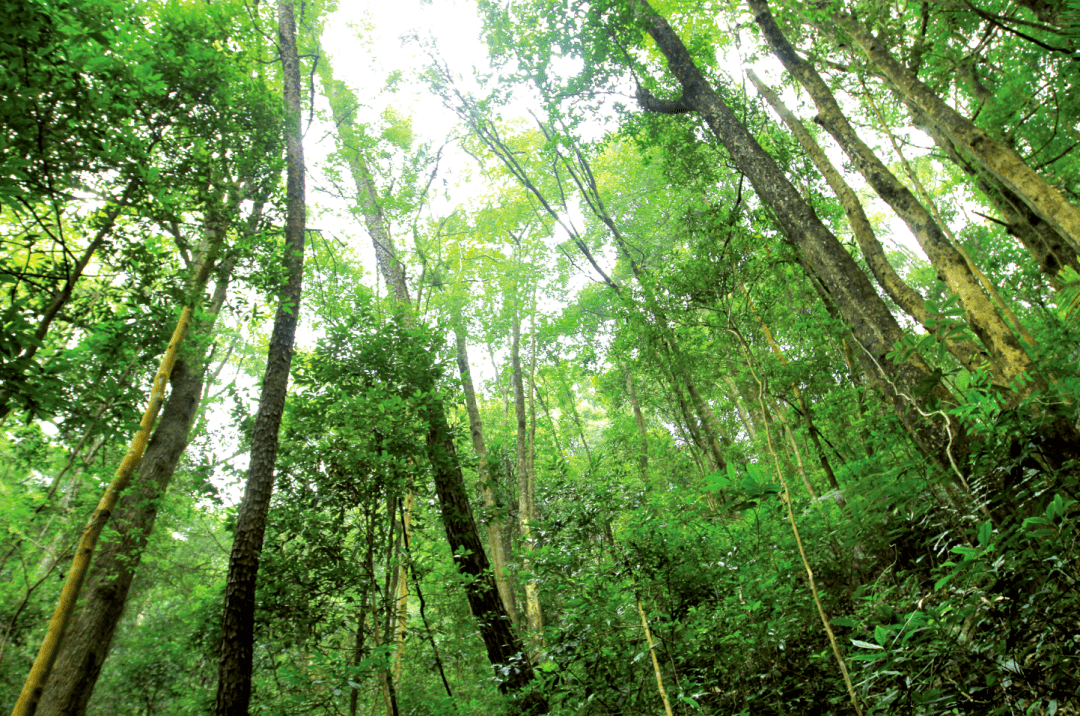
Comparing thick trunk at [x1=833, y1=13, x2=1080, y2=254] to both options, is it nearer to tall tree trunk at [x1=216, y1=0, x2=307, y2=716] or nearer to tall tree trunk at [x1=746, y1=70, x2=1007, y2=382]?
tall tree trunk at [x1=746, y1=70, x2=1007, y2=382]

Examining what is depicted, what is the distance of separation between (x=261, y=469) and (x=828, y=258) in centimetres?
558

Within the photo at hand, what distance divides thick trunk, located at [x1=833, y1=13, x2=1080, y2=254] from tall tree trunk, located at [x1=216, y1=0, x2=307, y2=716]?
6.47 metres

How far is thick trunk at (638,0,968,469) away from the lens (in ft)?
11.7

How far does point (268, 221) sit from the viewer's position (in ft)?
18.9

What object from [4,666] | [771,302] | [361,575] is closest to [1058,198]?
[771,302]

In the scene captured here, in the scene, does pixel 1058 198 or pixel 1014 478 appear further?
pixel 1058 198

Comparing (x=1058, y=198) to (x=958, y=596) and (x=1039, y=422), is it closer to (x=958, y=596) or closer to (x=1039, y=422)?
(x=1039, y=422)

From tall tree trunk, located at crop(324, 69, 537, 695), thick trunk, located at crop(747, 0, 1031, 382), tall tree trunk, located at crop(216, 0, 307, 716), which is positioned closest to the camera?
tall tree trunk, located at crop(216, 0, 307, 716)

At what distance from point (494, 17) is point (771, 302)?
6603mm

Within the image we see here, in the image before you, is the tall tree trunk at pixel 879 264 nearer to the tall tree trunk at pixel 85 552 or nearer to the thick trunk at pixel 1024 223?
the thick trunk at pixel 1024 223

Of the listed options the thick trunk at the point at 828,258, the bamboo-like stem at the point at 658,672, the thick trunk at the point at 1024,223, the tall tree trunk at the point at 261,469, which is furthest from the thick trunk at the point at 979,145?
the tall tree trunk at the point at 261,469

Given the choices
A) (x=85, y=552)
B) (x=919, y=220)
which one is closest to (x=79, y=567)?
(x=85, y=552)

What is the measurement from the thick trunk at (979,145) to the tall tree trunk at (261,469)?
6.47 m

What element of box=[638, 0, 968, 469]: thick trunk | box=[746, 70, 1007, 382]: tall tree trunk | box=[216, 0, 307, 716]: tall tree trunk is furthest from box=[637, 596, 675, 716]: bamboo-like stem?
box=[216, 0, 307, 716]: tall tree trunk
